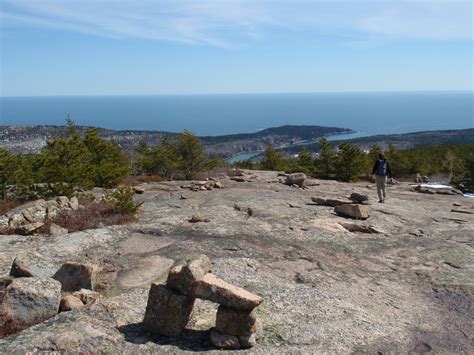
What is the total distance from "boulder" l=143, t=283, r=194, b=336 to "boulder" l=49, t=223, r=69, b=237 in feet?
23.8

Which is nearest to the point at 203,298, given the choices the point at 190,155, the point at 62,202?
the point at 62,202

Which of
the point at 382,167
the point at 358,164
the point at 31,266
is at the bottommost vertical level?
the point at 358,164

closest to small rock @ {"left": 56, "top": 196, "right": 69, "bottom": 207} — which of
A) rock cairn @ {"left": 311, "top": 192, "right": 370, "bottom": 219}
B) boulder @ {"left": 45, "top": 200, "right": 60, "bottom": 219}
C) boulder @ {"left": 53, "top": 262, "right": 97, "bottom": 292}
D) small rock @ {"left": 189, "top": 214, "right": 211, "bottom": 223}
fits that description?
boulder @ {"left": 45, "top": 200, "right": 60, "bottom": 219}

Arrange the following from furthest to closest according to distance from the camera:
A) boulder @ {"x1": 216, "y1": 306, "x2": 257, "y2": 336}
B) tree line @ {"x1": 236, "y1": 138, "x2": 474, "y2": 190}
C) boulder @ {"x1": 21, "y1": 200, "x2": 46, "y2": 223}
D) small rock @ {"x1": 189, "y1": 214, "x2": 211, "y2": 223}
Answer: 1. tree line @ {"x1": 236, "y1": 138, "x2": 474, "y2": 190}
2. small rock @ {"x1": 189, "y1": 214, "x2": 211, "y2": 223}
3. boulder @ {"x1": 21, "y1": 200, "x2": 46, "y2": 223}
4. boulder @ {"x1": 216, "y1": 306, "x2": 257, "y2": 336}

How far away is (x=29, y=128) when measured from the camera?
169 metres

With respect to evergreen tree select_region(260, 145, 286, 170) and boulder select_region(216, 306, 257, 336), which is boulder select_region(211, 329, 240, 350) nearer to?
boulder select_region(216, 306, 257, 336)

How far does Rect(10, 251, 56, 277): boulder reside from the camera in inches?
366

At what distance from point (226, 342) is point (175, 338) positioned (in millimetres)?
1028

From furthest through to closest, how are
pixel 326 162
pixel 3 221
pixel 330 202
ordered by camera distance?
1. pixel 326 162
2. pixel 330 202
3. pixel 3 221

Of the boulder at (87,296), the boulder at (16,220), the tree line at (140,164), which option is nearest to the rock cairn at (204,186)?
the tree line at (140,164)

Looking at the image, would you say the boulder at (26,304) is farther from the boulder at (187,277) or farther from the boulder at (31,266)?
the boulder at (187,277)

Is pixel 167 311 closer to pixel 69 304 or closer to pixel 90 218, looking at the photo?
pixel 69 304

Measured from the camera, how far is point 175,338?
7.97 m

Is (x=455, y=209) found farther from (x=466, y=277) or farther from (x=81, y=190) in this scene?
(x=81, y=190)
